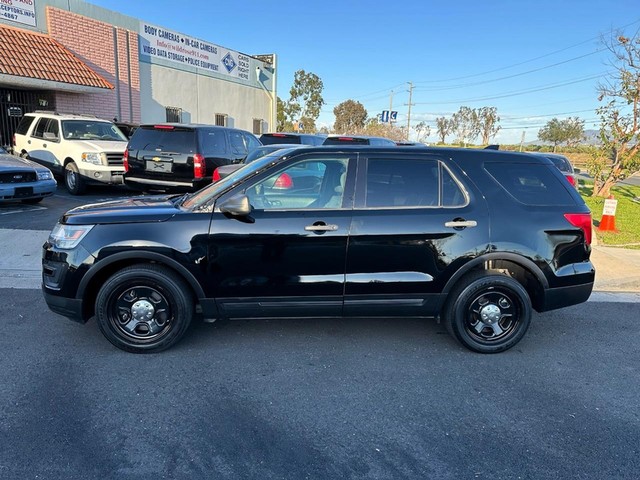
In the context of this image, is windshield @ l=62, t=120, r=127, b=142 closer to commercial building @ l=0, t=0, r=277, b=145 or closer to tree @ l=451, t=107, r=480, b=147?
commercial building @ l=0, t=0, r=277, b=145

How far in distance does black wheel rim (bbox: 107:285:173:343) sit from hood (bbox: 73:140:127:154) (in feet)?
26.8

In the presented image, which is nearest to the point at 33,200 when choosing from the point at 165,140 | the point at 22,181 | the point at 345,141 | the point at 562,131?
the point at 22,181

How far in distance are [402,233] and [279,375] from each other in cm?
151

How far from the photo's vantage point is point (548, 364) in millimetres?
3930

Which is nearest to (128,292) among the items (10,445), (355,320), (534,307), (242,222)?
(242,222)

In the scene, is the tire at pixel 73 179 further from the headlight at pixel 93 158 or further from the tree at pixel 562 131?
the tree at pixel 562 131

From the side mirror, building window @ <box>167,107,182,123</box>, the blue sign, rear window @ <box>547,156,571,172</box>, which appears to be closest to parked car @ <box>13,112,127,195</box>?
building window @ <box>167,107,182,123</box>

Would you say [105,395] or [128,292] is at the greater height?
[128,292]

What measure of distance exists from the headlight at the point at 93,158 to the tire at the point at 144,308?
26.5ft

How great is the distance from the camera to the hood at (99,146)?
1076 centimetres

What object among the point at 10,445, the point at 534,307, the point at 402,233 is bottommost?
the point at 10,445

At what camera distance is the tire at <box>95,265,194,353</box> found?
371 cm

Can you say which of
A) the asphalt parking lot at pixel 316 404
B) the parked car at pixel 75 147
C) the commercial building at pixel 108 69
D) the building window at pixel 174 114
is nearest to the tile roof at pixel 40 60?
the commercial building at pixel 108 69

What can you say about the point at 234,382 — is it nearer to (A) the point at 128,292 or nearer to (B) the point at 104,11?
(A) the point at 128,292
